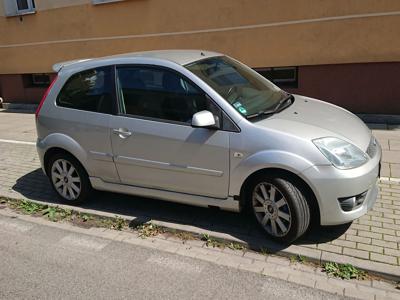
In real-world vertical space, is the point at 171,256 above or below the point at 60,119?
below

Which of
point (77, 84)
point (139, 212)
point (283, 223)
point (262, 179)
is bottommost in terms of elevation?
point (139, 212)

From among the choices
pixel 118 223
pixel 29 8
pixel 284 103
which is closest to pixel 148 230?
pixel 118 223

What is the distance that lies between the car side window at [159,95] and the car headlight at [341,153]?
98 cm

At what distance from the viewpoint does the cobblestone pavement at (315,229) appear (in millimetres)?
3553

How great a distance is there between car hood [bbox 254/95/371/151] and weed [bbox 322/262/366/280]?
3.37 feet

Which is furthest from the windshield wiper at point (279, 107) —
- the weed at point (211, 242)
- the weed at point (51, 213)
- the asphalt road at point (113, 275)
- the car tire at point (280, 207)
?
the weed at point (51, 213)

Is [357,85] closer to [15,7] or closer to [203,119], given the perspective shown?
[203,119]

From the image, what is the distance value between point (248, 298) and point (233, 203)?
101 centimetres

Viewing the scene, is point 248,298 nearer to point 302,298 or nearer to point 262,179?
point 302,298

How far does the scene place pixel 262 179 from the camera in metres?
3.73

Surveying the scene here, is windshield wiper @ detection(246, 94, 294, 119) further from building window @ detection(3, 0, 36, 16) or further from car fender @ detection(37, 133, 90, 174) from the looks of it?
building window @ detection(3, 0, 36, 16)

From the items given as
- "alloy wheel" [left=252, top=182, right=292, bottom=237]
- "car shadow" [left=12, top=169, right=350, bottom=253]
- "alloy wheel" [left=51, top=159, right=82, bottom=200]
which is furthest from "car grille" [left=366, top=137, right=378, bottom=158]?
"alloy wheel" [left=51, top=159, right=82, bottom=200]

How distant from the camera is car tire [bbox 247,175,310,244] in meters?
3.59

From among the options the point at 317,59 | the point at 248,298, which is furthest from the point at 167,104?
the point at 317,59
